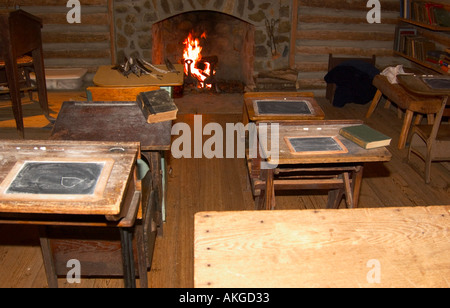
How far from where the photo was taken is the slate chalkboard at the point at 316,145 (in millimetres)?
2816

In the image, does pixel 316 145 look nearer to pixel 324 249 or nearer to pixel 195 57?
pixel 324 249

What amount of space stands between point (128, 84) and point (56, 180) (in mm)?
1858

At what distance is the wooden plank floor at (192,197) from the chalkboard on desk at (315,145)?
3.58 ft

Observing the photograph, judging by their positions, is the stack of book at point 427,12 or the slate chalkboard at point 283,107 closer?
the slate chalkboard at point 283,107

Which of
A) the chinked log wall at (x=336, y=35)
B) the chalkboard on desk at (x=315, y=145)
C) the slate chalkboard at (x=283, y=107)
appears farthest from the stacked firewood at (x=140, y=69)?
the chinked log wall at (x=336, y=35)

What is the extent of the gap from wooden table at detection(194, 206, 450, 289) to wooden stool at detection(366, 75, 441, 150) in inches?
113

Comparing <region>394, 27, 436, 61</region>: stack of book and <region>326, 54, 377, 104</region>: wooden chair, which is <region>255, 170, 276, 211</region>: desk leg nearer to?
<region>326, 54, 377, 104</region>: wooden chair

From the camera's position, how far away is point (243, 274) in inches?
69.2

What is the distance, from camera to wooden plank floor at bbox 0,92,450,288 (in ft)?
10.3

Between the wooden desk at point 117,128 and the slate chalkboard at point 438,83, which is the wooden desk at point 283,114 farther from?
the slate chalkboard at point 438,83

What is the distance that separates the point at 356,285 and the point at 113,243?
1553 mm

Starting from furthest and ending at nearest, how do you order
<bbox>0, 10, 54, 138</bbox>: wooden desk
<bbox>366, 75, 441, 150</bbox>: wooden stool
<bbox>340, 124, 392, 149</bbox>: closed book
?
<bbox>366, 75, 441, 150</bbox>: wooden stool < <bbox>0, 10, 54, 138</bbox>: wooden desk < <bbox>340, 124, 392, 149</bbox>: closed book

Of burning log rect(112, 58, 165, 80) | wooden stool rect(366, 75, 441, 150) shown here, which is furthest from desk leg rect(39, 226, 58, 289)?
wooden stool rect(366, 75, 441, 150)

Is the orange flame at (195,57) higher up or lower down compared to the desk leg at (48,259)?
higher up
